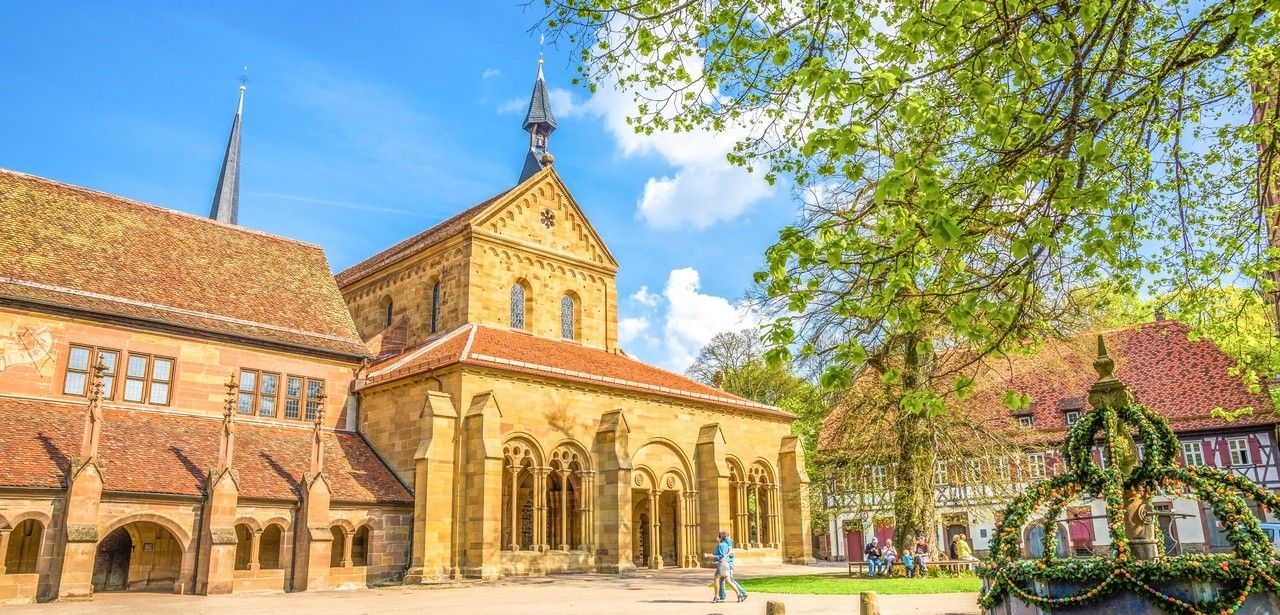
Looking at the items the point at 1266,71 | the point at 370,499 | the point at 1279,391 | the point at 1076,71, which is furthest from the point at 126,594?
the point at 1279,391

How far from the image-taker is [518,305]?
31141mm

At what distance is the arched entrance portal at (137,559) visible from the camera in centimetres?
2089

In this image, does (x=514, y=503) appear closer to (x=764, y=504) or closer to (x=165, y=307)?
(x=165, y=307)

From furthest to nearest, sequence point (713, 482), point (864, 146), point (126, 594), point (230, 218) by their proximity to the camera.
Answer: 1. point (230, 218)
2. point (713, 482)
3. point (126, 594)
4. point (864, 146)

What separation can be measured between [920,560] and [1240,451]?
2263 cm

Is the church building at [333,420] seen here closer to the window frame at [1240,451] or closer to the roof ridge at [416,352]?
the roof ridge at [416,352]

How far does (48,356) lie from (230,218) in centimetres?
3398

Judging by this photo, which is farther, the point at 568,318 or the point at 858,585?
the point at 568,318

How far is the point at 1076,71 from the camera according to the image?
7.75m

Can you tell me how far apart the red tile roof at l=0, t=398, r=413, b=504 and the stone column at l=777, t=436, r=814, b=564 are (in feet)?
46.8

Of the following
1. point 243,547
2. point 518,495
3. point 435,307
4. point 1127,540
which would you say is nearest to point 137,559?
point 243,547

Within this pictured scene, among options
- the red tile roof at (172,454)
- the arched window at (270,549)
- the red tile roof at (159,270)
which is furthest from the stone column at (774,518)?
the arched window at (270,549)

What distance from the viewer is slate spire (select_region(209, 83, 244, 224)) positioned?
53.0m

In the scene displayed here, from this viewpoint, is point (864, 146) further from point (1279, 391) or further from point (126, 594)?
point (1279, 391)
